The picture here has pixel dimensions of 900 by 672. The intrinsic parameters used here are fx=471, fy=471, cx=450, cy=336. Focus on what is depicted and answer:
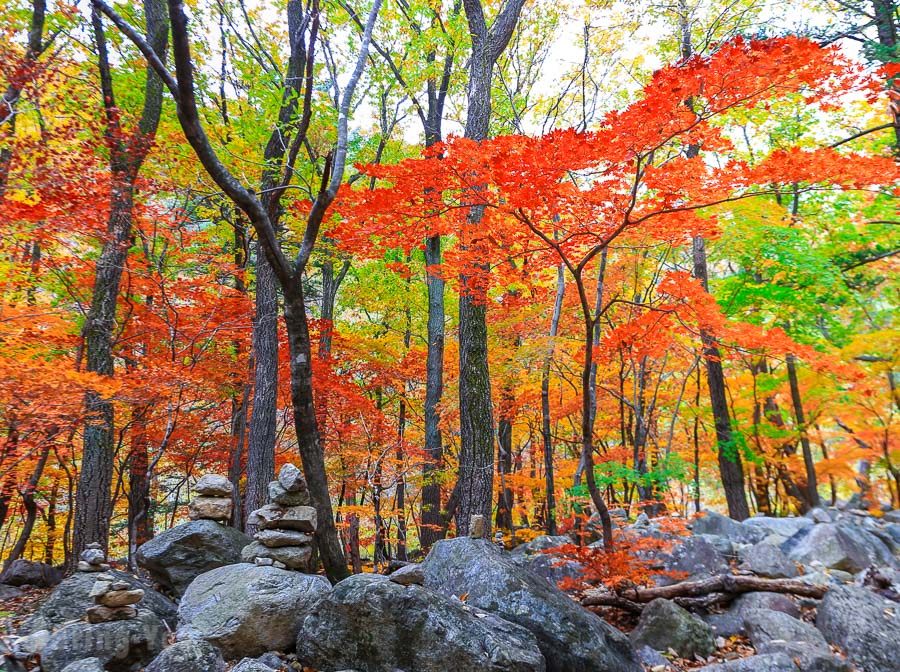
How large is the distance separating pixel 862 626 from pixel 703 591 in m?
1.42

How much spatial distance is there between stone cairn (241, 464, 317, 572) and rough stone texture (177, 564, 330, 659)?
0.47 metres

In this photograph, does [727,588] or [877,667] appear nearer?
[877,667]

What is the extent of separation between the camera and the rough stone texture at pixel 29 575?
25.8 feet

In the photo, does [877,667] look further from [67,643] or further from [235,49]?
[235,49]

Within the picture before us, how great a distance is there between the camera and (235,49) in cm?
978

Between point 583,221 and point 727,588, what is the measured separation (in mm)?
4371

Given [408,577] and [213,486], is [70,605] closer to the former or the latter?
[213,486]

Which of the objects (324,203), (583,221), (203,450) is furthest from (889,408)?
(203,450)

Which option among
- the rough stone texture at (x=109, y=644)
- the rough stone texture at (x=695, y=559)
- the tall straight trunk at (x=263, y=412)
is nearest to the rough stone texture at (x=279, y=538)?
the rough stone texture at (x=109, y=644)

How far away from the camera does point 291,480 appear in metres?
4.88

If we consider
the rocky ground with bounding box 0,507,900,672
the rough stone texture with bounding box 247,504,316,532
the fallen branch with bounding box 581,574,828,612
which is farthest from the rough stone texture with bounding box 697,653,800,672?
the rough stone texture with bounding box 247,504,316,532

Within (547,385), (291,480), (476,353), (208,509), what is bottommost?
(208,509)

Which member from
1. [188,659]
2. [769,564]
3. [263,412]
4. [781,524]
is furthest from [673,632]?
[781,524]

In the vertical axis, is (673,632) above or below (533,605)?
below
